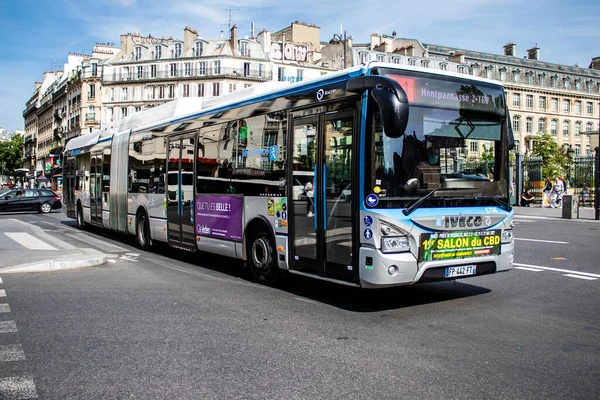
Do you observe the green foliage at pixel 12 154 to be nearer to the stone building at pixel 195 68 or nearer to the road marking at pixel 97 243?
the stone building at pixel 195 68

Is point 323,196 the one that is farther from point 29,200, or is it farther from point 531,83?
point 531,83

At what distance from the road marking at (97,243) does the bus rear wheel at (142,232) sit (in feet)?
1.41

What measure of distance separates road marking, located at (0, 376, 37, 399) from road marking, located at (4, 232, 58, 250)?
31.4 ft

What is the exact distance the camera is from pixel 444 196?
22.5 feet

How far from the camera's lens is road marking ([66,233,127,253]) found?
14.3 m

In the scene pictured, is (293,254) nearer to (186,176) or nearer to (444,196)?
(444,196)

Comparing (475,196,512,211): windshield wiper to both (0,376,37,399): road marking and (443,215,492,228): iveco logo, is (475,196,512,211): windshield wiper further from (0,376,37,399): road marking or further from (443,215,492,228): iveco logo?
(0,376,37,399): road marking

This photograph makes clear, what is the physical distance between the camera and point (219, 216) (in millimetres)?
9969

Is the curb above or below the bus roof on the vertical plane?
below

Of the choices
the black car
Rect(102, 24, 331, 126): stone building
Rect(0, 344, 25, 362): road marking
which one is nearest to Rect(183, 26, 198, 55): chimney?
Rect(102, 24, 331, 126): stone building

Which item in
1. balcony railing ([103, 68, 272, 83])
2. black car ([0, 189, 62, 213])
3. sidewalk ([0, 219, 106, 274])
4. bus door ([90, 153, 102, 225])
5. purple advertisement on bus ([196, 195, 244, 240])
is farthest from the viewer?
balcony railing ([103, 68, 272, 83])

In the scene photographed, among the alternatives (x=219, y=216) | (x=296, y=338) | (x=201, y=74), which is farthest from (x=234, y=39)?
(x=296, y=338)

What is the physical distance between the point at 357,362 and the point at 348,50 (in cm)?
7683

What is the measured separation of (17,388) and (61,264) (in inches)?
261
